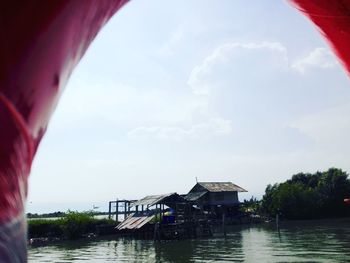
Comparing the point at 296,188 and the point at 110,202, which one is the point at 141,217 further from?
the point at 296,188

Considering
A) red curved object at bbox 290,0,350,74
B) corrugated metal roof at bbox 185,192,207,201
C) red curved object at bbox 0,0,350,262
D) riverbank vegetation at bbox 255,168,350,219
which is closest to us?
red curved object at bbox 0,0,350,262

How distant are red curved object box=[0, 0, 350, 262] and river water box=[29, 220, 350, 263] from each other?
21501 mm

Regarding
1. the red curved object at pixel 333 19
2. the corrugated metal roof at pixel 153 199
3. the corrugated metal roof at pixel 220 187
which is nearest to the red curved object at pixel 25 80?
the red curved object at pixel 333 19

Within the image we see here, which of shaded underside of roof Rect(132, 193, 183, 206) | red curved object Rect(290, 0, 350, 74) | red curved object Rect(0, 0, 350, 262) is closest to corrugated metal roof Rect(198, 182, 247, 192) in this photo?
shaded underside of roof Rect(132, 193, 183, 206)

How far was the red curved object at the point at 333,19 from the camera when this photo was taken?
1.35 meters

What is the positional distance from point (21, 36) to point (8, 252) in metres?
0.38

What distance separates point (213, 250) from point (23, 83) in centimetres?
2631

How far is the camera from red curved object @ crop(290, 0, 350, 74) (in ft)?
4.44

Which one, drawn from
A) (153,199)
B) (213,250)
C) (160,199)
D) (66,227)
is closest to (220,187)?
(153,199)

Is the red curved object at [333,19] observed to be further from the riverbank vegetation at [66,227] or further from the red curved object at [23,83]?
the riverbank vegetation at [66,227]

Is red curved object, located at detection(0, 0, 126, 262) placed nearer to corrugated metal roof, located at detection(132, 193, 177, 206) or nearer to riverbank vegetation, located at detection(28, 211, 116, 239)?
corrugated metal roof, located at detection(132, 193, 177, 206)

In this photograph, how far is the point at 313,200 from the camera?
4931 cm

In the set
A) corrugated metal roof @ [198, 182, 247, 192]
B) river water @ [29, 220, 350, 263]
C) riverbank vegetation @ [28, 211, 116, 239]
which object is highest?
corrugated metal roof @ [198, 182, 247, 192]

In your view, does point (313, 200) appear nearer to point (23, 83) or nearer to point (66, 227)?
point (66, 227)
